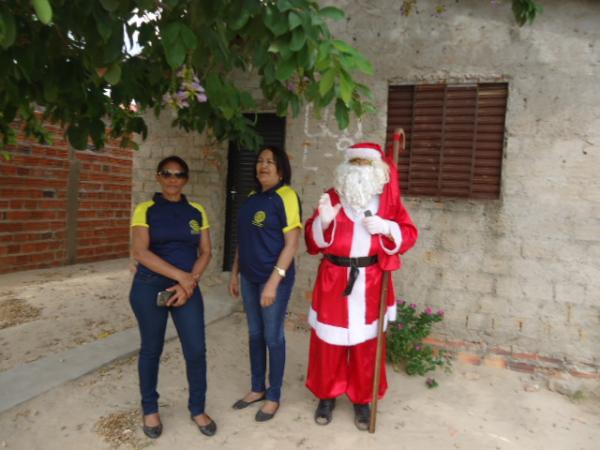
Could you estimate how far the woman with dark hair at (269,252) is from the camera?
8.45 feet

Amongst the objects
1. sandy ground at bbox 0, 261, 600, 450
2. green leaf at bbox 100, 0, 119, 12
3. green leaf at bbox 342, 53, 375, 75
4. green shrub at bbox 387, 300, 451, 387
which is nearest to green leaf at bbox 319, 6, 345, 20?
green leaf at bbox 342, 53, 375, 75

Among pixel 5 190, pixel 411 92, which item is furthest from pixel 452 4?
pixel 5 190

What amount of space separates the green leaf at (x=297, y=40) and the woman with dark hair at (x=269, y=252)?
124 cm

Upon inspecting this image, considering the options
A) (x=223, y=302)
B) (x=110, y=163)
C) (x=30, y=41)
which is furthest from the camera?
(x=110, y=163)

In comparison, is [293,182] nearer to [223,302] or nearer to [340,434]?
[223,302]

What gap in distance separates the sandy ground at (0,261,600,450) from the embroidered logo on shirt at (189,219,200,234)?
48.6 inches

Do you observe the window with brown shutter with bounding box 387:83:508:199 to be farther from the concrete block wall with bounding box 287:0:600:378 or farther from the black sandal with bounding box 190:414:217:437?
the black sandal with bounding box 190:414:217:437

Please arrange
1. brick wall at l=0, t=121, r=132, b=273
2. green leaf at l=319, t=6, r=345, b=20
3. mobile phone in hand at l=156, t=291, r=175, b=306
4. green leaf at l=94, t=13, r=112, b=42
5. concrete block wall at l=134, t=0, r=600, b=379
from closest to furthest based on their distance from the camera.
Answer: green leaf at l=94, t=13, r=112, b=42
green leaf at l=319, t=6, r=345, b=20
mobile phone in hand at l=156, t=291, r=175, b=306
concrete block wall at l=134, t=0, r=600, b=379
brick wall at l=0, t=121, r=132, b=273

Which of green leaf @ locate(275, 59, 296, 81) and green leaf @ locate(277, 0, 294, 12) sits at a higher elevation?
green leaf @ locate(277, 0, 294, 12)

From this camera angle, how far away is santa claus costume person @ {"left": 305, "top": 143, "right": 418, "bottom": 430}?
263 centimetres

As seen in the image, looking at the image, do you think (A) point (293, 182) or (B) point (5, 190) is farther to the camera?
(B) point (5, 190)

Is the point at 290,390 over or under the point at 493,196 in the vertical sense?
under

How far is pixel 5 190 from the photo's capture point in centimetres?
577

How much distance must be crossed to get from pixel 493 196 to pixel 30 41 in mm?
3365
